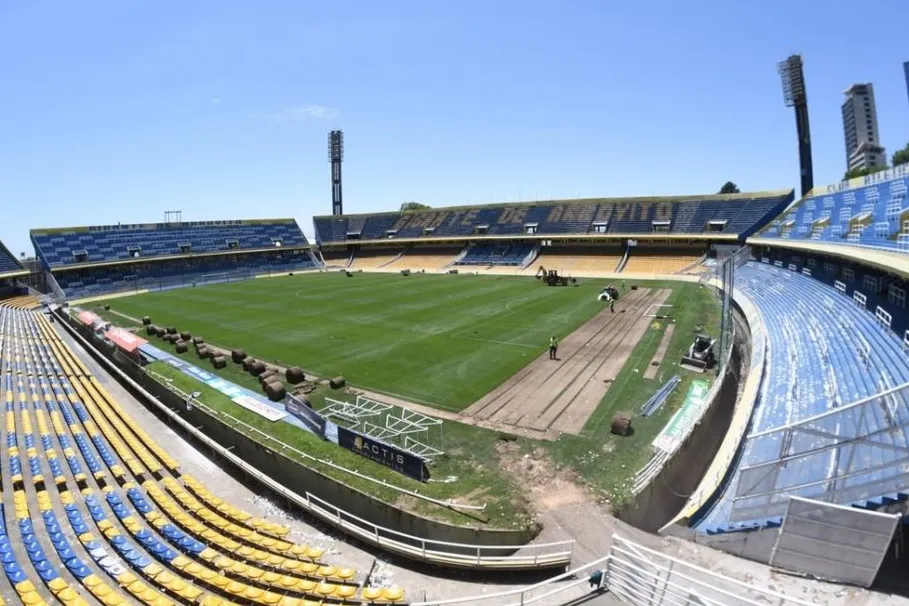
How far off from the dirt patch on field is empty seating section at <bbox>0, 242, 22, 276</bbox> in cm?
7489

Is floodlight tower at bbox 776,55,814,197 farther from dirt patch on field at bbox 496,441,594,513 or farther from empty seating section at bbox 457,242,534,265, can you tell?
dirt patch on field at bbox 496,441,594,513

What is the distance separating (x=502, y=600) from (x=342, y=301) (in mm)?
41999

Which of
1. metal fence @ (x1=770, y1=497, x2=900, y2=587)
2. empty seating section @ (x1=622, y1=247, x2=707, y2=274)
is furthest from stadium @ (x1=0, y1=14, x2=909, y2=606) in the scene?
empty seating section @ (x1=622, y1=247, x2=707, y2=274)

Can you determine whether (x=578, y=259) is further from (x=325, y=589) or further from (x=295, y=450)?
(x=325, y=589)

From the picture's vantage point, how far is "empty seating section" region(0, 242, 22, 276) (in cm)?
6306

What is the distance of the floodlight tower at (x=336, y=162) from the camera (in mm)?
107062

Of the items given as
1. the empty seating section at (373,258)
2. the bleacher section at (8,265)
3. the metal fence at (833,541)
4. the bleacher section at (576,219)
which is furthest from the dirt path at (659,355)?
the bleacher section at (8,265)

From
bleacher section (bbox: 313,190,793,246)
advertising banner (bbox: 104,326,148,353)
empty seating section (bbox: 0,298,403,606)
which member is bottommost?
empty seating section (bbox: 0,298,403,606)

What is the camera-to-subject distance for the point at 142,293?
2579 inches

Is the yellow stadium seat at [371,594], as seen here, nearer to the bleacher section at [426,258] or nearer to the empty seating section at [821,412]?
the empty seating section at [821,412]

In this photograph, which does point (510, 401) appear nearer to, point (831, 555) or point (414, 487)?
point (414, 487)

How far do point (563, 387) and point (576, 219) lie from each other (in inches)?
2257

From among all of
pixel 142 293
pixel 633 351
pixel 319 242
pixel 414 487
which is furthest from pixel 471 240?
pixel 414 487

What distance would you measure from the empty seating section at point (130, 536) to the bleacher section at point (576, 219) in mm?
64727
